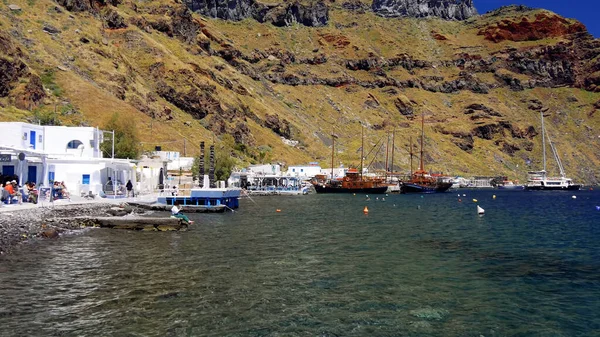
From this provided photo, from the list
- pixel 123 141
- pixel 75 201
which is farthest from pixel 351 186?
pixel 75 201

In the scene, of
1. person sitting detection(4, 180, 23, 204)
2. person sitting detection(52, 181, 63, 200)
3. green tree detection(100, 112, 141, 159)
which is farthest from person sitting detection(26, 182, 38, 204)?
green tree detection(100, 112, 141, 159)

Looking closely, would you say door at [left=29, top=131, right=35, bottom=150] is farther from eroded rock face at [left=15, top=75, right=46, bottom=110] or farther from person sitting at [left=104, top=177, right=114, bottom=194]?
eroded rock face at [left=15, top=75, right=46, bottom=110]

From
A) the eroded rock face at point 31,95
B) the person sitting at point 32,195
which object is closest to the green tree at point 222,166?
the eroded rock face at point 31,95

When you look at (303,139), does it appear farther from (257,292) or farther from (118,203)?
(257,292)

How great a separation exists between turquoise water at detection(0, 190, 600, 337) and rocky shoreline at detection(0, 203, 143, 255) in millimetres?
1207

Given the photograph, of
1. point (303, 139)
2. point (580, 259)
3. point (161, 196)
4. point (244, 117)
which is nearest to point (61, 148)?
point (161, 196)

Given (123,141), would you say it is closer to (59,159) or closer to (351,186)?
(59,159)

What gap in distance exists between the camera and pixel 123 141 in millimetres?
73312

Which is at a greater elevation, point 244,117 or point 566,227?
point 244,117

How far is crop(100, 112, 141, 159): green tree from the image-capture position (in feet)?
236

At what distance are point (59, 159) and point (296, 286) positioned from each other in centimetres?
3615

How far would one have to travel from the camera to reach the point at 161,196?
5284 centimetres

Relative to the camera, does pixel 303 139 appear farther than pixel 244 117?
Yes

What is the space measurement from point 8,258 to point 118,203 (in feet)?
76.2
